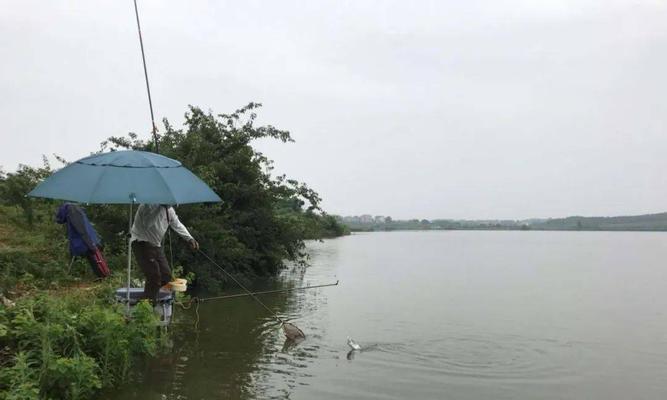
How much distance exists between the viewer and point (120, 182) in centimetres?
589

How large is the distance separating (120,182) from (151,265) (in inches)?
46.4

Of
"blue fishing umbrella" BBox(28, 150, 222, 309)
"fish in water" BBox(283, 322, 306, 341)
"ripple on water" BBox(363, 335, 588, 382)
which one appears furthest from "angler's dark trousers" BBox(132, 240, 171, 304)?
"ripple on water" BBox(363, 335, 588, 382)

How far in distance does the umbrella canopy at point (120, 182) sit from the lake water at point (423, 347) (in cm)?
202

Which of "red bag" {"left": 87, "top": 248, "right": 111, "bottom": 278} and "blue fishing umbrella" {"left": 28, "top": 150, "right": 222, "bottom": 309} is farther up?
"blue fishing umbrella" {"left": 28, "top": 150, "right": 222, "bottom": 309}

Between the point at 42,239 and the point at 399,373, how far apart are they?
7.40 meters

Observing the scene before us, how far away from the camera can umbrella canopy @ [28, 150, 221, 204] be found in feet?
18.9

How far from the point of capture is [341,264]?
87.6 ft

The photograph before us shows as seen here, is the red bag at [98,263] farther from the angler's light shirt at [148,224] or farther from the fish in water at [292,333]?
the fish in water at [292,333]

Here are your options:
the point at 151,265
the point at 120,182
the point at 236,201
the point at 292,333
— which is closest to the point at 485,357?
the point at 292,333

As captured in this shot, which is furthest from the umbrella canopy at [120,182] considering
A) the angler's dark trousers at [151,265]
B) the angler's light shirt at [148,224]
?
the angler's dark trousers at [151,265]

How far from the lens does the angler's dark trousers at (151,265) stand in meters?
6.57

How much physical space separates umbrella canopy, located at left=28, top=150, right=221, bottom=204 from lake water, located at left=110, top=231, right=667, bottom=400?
6.63 ft

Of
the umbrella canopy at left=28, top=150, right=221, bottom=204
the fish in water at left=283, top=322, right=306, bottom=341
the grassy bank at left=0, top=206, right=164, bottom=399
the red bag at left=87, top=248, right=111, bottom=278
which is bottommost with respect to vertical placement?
the fish in water at left=283, top=322, right=306, bottom=341

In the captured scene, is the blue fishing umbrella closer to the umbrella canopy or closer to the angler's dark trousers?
the umbrella canopy
